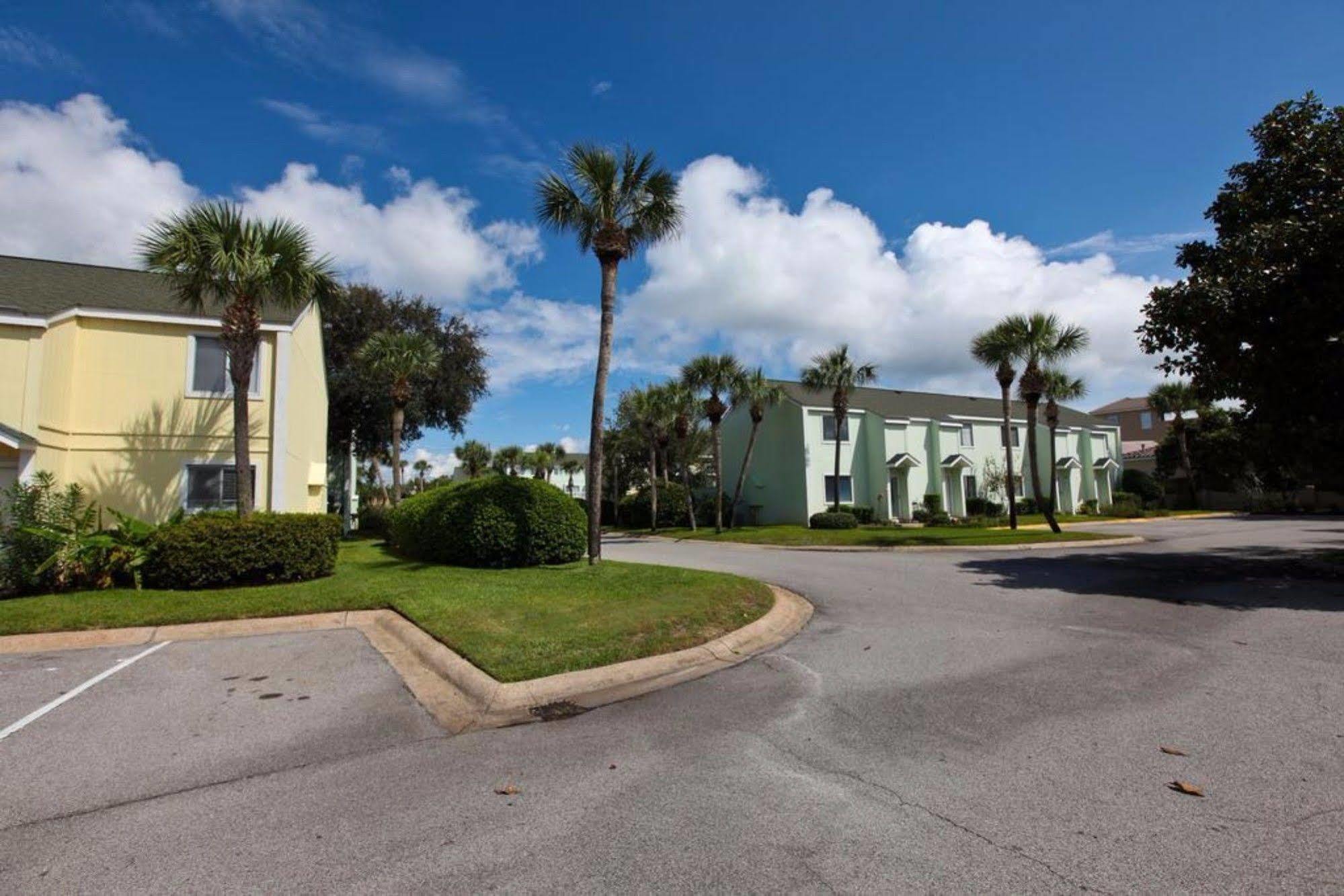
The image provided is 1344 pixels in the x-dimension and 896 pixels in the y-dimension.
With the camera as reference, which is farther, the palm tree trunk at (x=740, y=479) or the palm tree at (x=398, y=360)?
the palm tree trunk at (x=740, y=479)

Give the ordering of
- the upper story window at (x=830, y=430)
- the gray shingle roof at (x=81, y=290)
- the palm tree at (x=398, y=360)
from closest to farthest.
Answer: the gray shingle roof at (x=81, y=290), the palm tree at (x=398, y=360), the upper story window at (x=830, y=430)

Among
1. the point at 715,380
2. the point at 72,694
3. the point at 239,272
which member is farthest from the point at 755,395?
the point at 72,694

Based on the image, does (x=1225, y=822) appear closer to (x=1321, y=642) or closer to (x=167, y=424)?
(x=1321, y=642)

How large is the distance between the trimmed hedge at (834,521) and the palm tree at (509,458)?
42.7m

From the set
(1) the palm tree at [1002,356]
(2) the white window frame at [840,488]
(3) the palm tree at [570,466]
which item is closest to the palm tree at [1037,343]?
(1) the palm tree at [1002,356]

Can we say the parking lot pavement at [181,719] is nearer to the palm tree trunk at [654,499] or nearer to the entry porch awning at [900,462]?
the palm tree trunk at [654,499]

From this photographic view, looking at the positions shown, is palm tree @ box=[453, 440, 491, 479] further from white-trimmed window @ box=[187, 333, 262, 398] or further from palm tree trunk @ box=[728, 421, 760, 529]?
white-trimmed window @ box=[187, 333, 262, 398]

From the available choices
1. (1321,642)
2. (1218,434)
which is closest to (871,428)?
(1218,434)

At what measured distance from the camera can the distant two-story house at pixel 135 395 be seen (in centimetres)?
1449

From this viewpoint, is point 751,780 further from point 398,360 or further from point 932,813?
point 398,360

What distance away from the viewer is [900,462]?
37.0m

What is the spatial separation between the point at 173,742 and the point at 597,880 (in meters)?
3.93

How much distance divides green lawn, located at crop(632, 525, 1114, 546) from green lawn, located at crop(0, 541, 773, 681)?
13648 mm

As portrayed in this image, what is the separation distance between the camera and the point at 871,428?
3809 centimetres
